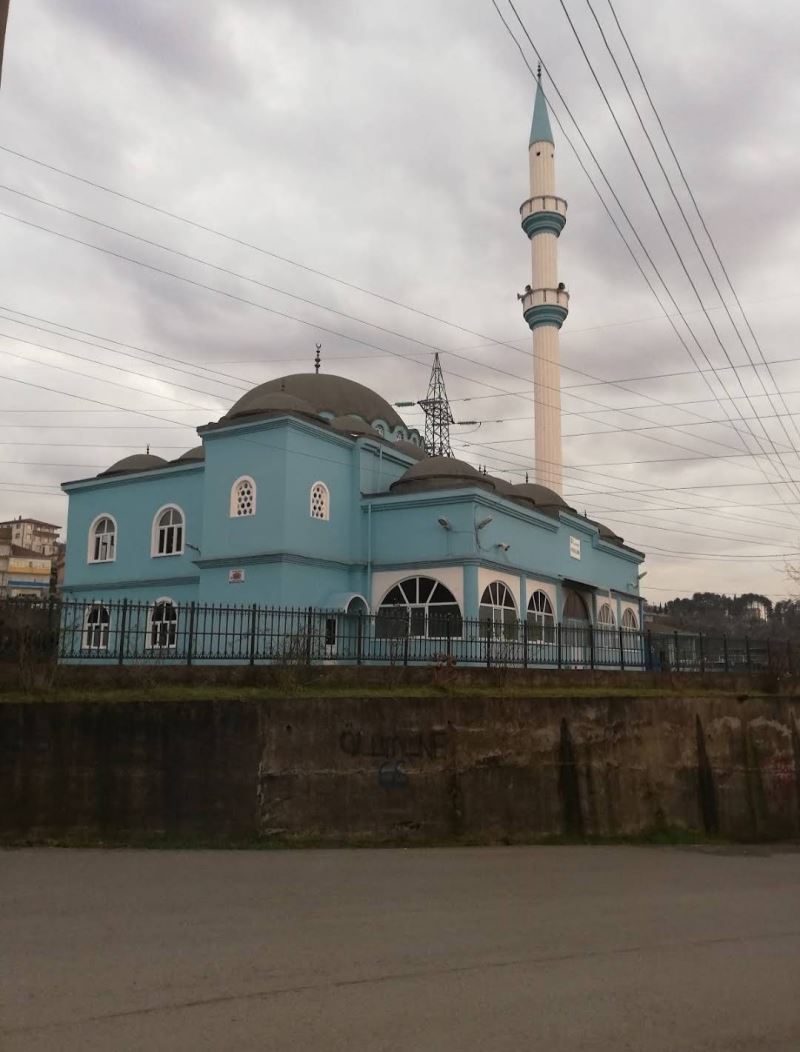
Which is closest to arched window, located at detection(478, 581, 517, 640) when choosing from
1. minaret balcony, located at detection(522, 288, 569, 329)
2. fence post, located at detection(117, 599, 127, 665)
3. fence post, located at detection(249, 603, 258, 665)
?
fence post, located at detection(249, 603, 258, 665)

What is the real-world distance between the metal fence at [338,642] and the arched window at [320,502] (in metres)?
4.11

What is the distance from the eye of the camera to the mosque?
21.6m

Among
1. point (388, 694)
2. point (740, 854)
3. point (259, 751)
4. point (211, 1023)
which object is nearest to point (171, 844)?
point (259, 751)

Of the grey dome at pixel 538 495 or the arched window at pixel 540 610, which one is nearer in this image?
the arched window at pixel 540 610

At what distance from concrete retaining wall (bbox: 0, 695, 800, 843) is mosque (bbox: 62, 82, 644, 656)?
5.95m

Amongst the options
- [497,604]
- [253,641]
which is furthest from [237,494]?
[253,641]

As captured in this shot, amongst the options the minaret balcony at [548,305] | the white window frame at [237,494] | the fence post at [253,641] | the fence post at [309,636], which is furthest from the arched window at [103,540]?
the minaret balcony at [548,305]

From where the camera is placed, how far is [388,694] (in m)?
11.5

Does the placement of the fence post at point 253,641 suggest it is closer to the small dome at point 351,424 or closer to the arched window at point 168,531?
the arched window at point 168,531

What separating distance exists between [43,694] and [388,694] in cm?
445

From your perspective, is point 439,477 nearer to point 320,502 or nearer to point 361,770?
point 320,502

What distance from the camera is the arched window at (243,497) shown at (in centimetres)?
2202

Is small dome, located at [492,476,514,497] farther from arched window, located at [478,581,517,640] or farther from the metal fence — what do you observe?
the metal fence

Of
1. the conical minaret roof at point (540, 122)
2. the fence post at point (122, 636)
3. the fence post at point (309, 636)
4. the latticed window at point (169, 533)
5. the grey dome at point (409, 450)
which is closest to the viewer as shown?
the fence post at point (122, 636)
